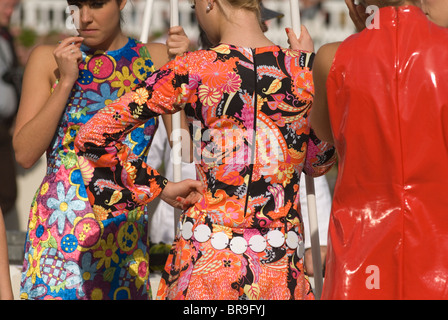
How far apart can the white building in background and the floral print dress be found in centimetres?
1013

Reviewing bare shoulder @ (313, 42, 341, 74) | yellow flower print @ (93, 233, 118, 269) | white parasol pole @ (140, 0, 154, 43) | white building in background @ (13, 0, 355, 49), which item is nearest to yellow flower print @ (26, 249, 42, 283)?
yellow flower print @ (93, 233, 118, 269)

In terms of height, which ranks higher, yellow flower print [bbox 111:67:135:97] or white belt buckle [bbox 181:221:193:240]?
yellow flower print [bbox 111:67:135:97]

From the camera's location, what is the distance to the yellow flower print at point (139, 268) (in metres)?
3.49

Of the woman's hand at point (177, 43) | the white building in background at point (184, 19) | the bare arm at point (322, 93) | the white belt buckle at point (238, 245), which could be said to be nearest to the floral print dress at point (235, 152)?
the white belt buckle at point (238, 245)

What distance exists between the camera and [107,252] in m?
3.44

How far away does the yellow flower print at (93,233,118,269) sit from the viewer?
343 cm

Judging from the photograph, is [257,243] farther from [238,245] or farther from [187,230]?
[187,230]

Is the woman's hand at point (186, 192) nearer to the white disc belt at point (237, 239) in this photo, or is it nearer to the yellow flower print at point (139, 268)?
the white disc belt at point (237, 239)

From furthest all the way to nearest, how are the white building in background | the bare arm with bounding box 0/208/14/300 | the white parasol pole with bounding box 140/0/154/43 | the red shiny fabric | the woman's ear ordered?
the white building in background → the white parasol pole with bounding box 140/0/154/43 → the woman's ear → the bare arm with bounding box 0/208/14/300 → the red shiny fabric

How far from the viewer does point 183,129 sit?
3598 mm

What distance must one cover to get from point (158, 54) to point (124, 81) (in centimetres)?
25

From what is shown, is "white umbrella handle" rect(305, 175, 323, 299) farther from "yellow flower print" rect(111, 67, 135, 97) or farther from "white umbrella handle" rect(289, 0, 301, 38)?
"yellow flower print" rect(111, 67, 135, 97)

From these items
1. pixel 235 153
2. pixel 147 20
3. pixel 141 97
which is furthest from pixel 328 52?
pixel 147 20
